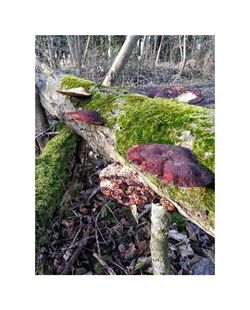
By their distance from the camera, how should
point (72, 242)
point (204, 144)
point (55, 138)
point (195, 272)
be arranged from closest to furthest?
point (204, 144)
point (195, 272)
point (72, 242)
point (55, 138)

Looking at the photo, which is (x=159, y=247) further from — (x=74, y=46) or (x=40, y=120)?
(x=74, y=46)

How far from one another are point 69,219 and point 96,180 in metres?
0.35

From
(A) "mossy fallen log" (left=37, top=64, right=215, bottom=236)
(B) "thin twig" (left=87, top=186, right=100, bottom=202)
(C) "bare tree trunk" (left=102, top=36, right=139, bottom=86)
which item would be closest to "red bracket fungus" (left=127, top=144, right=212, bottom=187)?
(A) "mossy fallen log" (left=37, top=64, right=215, bottom=236)

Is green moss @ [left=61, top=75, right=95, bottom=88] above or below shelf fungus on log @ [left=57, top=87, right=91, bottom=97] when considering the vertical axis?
above

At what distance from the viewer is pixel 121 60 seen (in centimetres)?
257

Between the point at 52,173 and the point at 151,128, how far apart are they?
0.93 meters

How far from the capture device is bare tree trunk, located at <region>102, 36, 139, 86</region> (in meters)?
2.50

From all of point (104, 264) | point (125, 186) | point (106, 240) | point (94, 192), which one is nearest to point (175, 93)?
point (125, 186)

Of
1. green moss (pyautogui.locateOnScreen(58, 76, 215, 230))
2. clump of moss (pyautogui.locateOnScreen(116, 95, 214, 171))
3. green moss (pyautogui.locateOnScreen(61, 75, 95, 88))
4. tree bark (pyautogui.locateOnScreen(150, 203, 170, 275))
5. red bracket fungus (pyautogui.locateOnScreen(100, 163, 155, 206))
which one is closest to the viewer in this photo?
green moss (pyautogui.locateOnScreen(58, 76, 215, 230))

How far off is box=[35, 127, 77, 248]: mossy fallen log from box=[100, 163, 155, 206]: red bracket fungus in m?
0.45

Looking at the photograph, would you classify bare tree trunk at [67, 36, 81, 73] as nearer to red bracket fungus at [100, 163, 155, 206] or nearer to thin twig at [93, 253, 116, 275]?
red bracket fungus at [100, 163, 155, 206]
